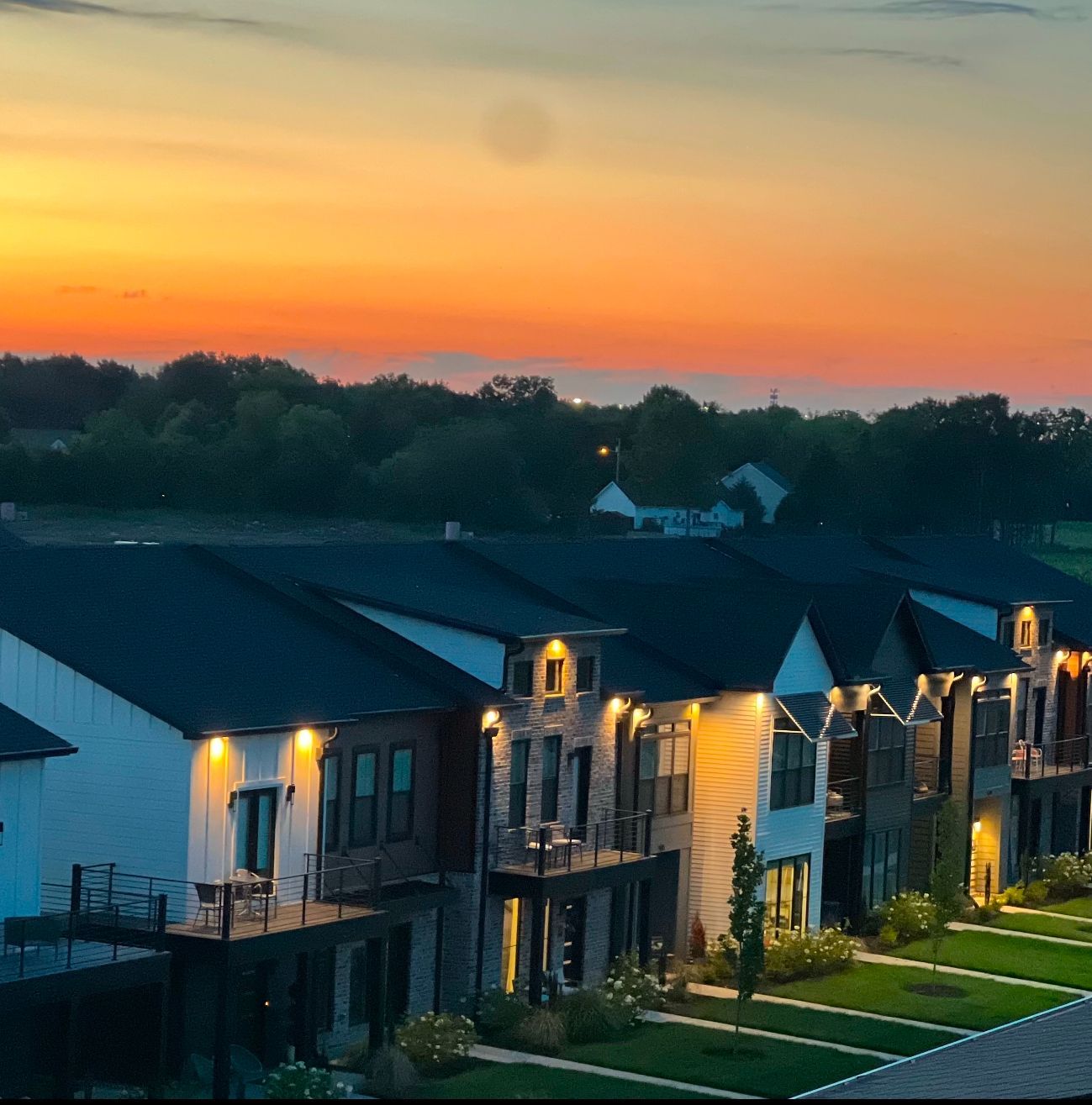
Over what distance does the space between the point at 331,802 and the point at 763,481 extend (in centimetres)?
13859

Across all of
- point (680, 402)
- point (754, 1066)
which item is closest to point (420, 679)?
point (754, 1066)

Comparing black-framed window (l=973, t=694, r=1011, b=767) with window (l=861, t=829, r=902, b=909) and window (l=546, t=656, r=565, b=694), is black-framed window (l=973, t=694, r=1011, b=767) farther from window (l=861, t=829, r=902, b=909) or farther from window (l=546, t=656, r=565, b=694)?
window (l=546, t=656, r=565, b=694)

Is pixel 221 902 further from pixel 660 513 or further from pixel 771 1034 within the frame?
pixel 660 513

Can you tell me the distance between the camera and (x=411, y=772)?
130 feet

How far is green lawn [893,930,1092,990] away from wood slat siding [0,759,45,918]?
70.4 feet

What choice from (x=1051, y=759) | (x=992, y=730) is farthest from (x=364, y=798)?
(x=1051, y=759)

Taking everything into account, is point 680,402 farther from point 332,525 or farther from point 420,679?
point 420,679

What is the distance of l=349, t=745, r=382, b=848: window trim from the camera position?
125 feet

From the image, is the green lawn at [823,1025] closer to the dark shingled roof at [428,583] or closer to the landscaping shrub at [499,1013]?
the landscaping shrub at [499,1013]

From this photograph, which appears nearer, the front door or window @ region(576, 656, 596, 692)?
the front door

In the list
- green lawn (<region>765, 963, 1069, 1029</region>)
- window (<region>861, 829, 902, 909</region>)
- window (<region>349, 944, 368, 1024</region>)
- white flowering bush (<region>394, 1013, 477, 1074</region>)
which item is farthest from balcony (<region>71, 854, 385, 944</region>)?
window (<region>861, 829, 902, 909</region>)

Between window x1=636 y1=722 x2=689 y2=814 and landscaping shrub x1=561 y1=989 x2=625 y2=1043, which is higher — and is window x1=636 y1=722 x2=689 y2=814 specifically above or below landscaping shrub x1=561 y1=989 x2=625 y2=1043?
above

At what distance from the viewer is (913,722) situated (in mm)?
51844

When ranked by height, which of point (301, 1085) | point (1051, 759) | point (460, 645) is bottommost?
point (301, 1085)
